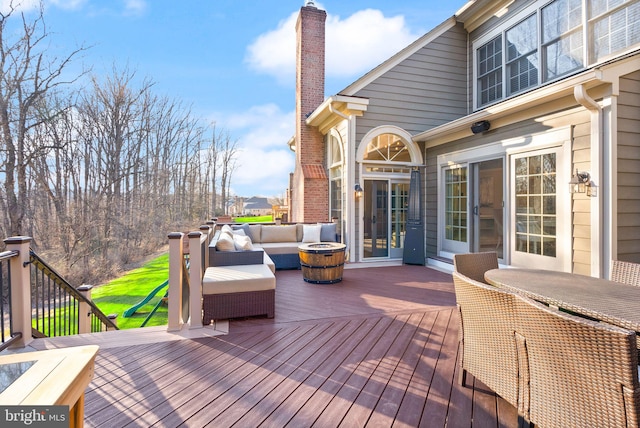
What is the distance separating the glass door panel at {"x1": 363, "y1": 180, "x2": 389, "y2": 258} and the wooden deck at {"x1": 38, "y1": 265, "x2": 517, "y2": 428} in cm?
330

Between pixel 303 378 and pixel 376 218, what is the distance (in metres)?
5.09

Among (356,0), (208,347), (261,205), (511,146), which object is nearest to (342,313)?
(208,347)

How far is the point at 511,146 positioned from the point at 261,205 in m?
38.9

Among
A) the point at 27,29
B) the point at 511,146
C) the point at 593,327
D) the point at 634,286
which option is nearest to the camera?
the point at 593,327

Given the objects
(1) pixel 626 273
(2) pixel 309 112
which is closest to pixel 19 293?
(1) pixel 626 273

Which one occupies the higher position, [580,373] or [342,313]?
[580,373]

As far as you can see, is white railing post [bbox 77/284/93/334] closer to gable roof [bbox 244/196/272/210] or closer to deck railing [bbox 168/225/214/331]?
deck railing [bbox 168/225/214/331]

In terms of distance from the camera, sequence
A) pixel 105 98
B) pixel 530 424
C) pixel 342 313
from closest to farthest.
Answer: pixel 530 424 → pixel 342 313 → pixel 105 98

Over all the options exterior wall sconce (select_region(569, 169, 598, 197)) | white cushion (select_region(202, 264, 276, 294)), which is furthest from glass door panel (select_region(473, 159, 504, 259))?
white cushion (select_region(202, 264, 276, 294))

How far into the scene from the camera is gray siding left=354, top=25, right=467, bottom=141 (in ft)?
22.9

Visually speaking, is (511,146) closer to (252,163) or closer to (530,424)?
(530,424)

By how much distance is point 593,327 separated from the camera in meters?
1.22

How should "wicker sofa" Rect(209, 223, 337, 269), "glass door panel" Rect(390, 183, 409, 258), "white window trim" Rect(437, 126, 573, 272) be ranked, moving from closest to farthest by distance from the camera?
"white window trim" Rect(437, 126, 573, 272) → "wicker sofa" Rect(209, 223, 337, 269) → "glass door panel" Rect(390, 183, 409, 258)

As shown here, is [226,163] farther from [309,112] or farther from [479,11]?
[479,11]
